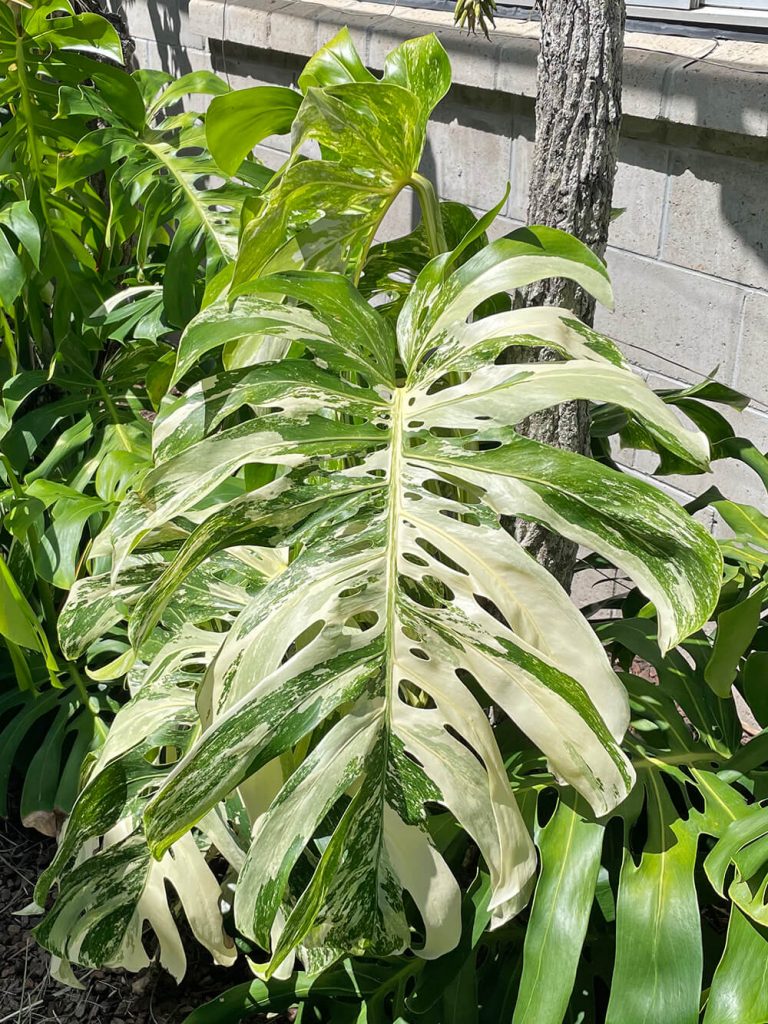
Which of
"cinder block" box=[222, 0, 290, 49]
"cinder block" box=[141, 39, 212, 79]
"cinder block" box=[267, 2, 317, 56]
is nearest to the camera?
"cinder block" box=[267, 2, 317, 56]

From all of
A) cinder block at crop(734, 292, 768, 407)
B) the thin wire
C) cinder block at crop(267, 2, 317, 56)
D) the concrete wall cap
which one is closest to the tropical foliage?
cinder block at crop(734, 292, 768, 407)

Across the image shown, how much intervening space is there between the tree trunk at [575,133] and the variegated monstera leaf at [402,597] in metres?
0.13

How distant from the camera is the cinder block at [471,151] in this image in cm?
200

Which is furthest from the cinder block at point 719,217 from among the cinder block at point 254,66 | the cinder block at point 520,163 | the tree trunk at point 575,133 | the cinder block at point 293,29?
the cinder block at point 254,66

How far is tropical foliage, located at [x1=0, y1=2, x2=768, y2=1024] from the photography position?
0.72m

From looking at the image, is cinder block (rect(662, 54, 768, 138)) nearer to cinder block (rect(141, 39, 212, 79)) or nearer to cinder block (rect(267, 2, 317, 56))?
cinder block (rect(267, 2, 317, 56))

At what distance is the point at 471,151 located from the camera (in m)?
2.08

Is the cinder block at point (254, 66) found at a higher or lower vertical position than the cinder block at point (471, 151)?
higher

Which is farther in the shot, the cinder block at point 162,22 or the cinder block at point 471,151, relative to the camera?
the cinder block at point 162,22

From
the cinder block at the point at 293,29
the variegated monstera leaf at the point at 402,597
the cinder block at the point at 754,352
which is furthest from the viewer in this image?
the cinder block at the point at 293,29

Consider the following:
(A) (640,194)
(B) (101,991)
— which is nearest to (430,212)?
(A) (640,194)

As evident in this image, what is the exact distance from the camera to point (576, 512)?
76 centimetres

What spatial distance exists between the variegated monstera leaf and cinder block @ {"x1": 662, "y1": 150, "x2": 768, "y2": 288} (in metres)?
0.81

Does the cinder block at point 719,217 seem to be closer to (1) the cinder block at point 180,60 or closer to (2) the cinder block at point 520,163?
(2) the cinder block at point 520,163
